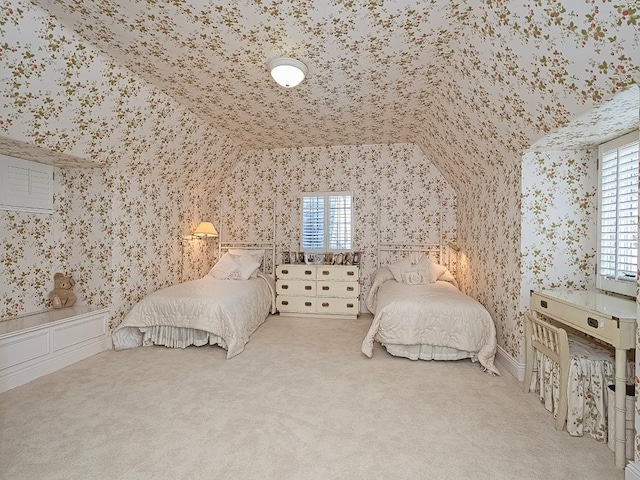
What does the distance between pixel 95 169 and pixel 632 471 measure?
5049 millimetres

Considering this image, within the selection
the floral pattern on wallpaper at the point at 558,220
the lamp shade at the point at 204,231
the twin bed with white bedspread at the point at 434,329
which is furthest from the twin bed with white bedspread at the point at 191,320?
the floral pattern on wallpaper at the point at 558,220

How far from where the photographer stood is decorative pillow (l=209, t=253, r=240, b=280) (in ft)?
16.1

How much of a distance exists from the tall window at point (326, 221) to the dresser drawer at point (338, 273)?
0.57 metres

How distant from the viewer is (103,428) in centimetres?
221

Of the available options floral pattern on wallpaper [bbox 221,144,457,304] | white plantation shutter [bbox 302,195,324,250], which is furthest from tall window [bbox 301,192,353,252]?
floral pattern on wallpaper [bbox 221,144,457,304]

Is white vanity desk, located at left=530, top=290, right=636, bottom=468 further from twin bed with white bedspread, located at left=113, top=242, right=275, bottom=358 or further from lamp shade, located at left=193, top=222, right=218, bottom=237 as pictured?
lamp shade, located at left=193, top=222, right=218, bottom=237

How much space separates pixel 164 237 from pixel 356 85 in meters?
3.28

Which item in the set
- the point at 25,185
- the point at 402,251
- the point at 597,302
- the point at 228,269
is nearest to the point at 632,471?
the point at 597,302

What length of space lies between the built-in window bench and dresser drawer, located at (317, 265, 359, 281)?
2808 millimetres

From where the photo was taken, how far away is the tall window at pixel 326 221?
18.5 feet

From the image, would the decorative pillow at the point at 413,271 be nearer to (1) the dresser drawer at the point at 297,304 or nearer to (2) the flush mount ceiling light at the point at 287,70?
(1) the dresser drawer at the point at 297,304

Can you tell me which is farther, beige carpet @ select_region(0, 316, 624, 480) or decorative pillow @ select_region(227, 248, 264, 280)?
decorative pillow @ select_region(227, 248, 264, 280)

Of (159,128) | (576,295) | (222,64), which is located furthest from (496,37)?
(159,128)

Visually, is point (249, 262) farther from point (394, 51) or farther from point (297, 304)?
point (394, 51)
